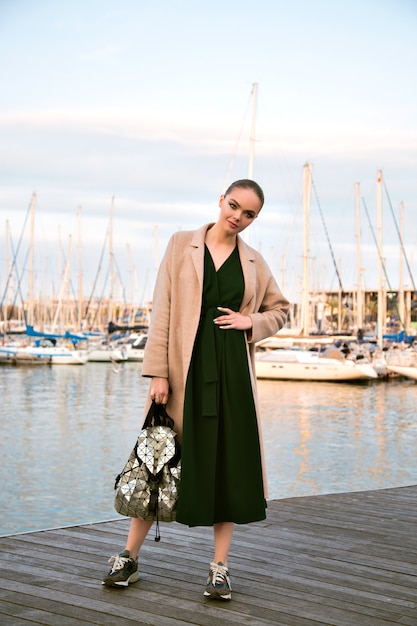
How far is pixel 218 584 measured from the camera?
3092 mm

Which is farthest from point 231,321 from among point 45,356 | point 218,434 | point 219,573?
point 45,356

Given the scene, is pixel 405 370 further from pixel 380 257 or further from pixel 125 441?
pixel 125 441

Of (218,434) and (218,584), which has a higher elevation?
(218,434)

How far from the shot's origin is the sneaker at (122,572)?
10.4ft

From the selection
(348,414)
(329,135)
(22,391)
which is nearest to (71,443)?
(348,414)

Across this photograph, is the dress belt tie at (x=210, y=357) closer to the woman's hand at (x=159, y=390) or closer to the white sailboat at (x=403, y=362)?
the woman's hand at (x=159, y=390)

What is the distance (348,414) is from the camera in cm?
2244

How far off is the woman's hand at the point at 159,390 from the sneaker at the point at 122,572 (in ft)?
1.98

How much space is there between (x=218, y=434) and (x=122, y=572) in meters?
0.63

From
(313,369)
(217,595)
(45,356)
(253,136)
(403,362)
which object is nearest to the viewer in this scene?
(217,595)

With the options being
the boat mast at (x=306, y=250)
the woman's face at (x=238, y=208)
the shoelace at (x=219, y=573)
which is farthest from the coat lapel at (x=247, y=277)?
the boat mast at (x=306, y=250)

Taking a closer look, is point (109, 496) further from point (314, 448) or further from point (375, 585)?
point (375, 585)

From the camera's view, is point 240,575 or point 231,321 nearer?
point 231,321

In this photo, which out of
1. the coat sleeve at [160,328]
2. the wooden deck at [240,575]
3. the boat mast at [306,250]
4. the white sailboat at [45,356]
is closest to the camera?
the wooden deck at [240,575]
